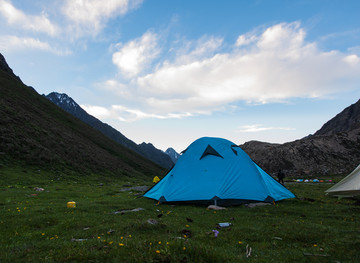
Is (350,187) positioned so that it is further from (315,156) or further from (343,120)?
(343,120)

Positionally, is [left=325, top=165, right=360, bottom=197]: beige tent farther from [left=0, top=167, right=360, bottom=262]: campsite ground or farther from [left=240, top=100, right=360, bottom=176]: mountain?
[left=240, top=100, right=360, bottom=176]: mountain

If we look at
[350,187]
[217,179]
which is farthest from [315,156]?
[217,179]

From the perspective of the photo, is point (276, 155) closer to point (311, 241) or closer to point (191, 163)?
point (191, 163)

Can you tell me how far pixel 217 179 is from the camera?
13969 mm

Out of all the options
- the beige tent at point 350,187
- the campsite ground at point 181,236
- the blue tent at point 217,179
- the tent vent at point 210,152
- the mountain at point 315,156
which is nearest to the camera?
the campsite ground at point 181,236

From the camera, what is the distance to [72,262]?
187 inches

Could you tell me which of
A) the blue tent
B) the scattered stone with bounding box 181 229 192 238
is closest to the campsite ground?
the scattered stone with bounding box 181 229 192 238

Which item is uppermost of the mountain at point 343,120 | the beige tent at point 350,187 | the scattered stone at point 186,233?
the mountain at point 343,120

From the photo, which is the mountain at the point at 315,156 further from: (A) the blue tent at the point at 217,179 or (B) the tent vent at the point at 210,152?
(B) the tent vent at the point at 210,152

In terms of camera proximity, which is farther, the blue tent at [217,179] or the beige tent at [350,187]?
the blue tent at [217,179]

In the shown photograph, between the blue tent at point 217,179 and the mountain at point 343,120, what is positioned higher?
the mountain at point 343,120

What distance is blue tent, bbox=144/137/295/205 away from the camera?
1366 centimetres

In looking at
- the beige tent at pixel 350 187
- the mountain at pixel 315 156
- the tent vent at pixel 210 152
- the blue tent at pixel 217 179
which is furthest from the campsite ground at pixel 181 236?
the mountain at pixel 315 156

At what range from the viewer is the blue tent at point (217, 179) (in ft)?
44.8
